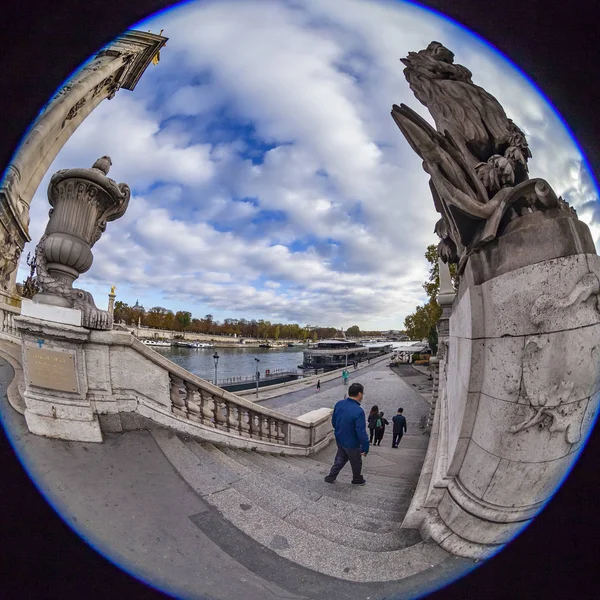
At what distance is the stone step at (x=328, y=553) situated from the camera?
1176 millimetres

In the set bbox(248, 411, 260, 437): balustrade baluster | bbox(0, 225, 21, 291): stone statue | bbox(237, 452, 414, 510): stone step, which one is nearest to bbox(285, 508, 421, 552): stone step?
bbox(237, 452, 414, 510): stone step

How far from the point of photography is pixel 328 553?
1258 millimetres

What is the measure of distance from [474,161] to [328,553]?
8.83ft

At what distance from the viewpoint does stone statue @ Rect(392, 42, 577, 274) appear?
1.44m

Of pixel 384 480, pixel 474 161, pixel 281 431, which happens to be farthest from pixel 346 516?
pixel 474 161

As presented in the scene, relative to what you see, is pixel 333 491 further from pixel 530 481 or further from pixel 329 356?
pixel 329 356

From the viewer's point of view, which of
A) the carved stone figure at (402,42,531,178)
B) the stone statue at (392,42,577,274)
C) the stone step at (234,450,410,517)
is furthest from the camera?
the carved stone figure at (402,42,531,178)

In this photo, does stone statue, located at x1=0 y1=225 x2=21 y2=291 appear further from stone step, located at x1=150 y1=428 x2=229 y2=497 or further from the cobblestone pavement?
the cobblestone pavement

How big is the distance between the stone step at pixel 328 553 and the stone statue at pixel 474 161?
1.71 m

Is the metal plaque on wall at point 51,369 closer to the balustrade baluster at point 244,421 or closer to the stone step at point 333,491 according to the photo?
the stone step at point 333,491

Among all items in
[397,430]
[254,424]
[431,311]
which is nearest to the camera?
[254,424]

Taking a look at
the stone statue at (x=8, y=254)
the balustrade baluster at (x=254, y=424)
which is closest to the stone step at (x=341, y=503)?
the balustrade baluster at (x=254, y=424)

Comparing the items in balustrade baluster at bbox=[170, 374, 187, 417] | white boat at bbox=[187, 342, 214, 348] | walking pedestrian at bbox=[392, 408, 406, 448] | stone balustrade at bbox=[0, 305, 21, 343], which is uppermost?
stone balustrade at bbox=[0, 305, 21, 343]

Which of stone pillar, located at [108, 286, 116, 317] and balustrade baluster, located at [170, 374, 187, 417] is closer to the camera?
stone pillar, located at [108, 286, 116, 317]
